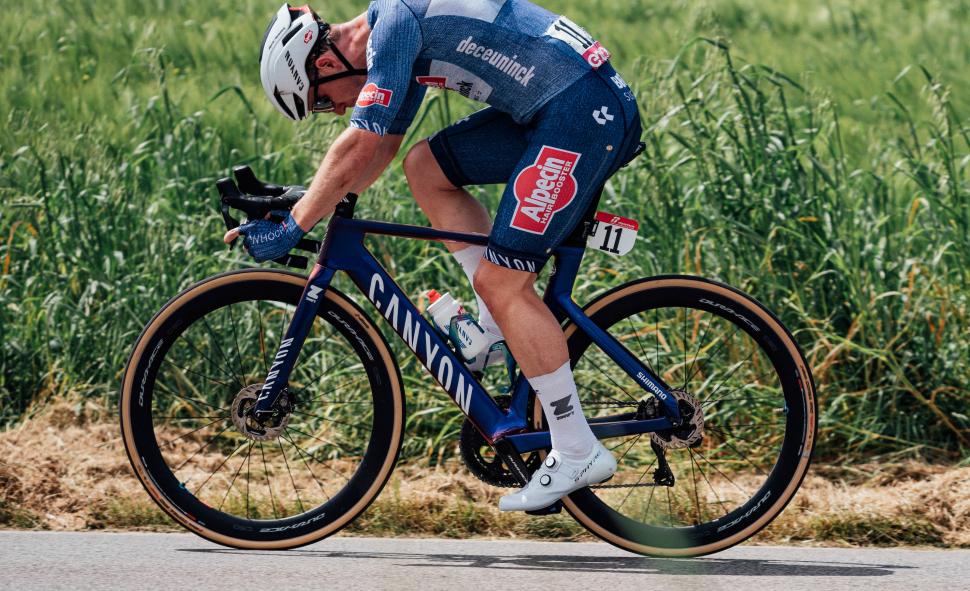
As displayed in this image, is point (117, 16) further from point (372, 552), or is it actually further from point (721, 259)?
point (372, 552)

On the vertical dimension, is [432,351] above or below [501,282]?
below

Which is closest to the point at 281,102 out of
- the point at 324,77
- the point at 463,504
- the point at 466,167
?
the point at 324,77

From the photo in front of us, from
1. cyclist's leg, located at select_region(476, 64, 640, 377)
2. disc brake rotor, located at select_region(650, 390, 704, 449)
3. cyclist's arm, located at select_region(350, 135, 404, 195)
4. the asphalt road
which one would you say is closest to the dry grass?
the asphalt road

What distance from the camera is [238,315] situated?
6.20 m

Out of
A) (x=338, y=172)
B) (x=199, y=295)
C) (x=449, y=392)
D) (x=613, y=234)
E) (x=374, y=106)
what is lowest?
(x=449, y=392)

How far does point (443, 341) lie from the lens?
4.55 meters

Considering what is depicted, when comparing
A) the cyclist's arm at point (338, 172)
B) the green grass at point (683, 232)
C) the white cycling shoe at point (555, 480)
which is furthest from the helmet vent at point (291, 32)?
the green grass at point (683, 232)

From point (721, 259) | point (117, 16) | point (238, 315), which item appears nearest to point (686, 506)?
point (721, 259)

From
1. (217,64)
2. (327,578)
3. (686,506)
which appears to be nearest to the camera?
(327,578)

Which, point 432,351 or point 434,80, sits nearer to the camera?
point 434,80

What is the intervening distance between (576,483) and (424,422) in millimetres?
1579

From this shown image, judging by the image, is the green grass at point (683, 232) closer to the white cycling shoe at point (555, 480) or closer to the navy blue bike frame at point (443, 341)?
the navy blue bike frame at point (443, 341)

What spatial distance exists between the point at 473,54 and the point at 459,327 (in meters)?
0.94

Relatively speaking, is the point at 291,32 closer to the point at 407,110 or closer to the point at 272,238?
the point at 407,110
